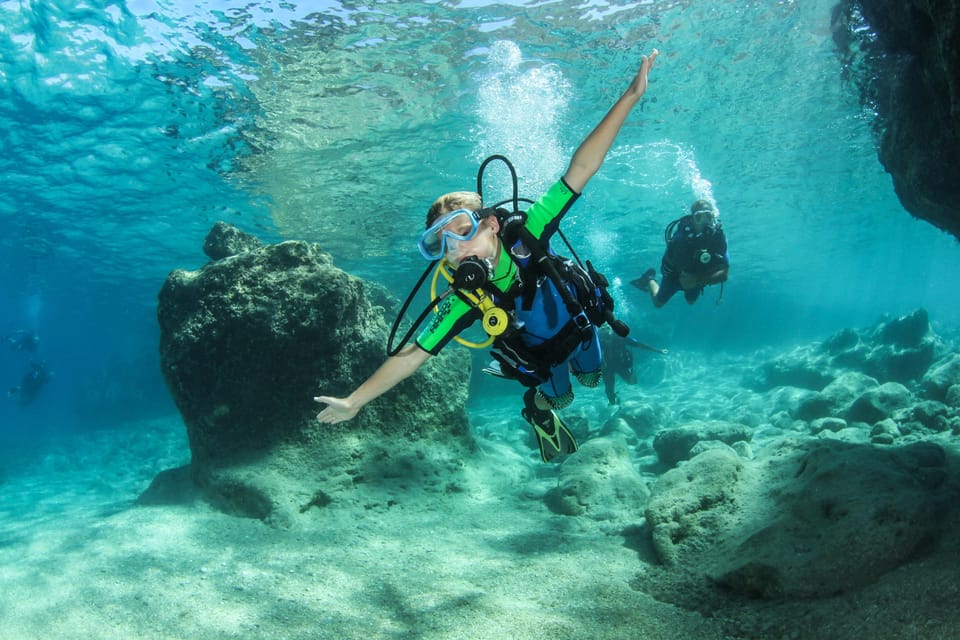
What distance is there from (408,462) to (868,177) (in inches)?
A: 1150

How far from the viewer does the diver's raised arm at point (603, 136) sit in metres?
3.03

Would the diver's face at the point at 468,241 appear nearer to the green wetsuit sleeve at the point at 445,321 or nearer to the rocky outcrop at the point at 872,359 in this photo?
the green wetsuit sleeve at the point at 445,321

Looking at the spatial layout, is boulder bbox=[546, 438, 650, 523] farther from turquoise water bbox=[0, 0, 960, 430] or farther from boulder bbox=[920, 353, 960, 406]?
turquoise water bbox=[0, 0, 960, 430]

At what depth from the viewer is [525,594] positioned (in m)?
3.44

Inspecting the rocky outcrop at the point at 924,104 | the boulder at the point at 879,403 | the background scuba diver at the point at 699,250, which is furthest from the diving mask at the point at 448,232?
the boulder at the point at 879,403

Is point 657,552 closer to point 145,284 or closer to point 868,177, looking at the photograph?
point 868,177

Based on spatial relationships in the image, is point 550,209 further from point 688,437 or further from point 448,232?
point 688,437

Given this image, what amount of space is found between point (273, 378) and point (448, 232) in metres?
4.25

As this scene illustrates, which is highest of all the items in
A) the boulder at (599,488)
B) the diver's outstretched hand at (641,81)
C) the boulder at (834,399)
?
the diver's outstretched hand at (641,81)

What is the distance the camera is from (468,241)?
11.3 feet

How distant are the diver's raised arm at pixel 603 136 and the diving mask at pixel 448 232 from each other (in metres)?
0.80

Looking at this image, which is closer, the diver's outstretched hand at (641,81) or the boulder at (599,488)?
the diver's outstretched hand at (641,81)

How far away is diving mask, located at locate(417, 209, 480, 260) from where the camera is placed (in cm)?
341

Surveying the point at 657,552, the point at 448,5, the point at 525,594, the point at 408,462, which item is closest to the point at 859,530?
the point at 657,552
